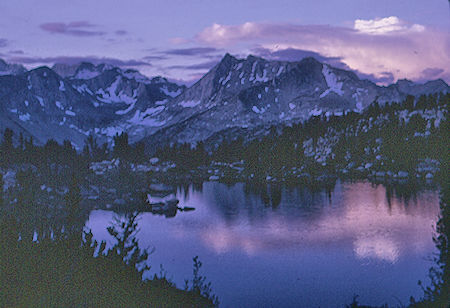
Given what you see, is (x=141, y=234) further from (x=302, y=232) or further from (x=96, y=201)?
(x=96, y=201)

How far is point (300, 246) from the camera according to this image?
64062mm

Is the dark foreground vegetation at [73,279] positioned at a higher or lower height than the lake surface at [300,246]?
higher

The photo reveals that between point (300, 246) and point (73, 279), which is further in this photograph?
point (300, 246)

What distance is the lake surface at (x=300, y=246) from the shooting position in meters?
46.1

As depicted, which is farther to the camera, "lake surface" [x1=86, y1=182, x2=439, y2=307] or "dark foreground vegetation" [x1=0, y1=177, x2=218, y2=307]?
"lake surface" [x1=86, y1=182, x2=439, y2=307]

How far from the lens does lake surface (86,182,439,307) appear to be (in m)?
46.1

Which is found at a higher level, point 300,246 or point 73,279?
point 73,279

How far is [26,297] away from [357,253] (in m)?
43.7

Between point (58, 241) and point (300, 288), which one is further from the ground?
point (58, 241)

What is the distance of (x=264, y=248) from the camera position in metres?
62.9

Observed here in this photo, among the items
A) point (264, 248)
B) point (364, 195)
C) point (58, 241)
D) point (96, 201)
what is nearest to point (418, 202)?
point (364, 195)

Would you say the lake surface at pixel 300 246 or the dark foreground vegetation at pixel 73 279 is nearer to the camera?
the dark foreground vegetation at pixel 73 279

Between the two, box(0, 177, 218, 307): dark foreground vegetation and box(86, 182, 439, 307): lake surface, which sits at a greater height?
box(0, 177, 218, 307): dark foreground vegetation

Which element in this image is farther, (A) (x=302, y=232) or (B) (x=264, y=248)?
(A) (x=302, y=232)
